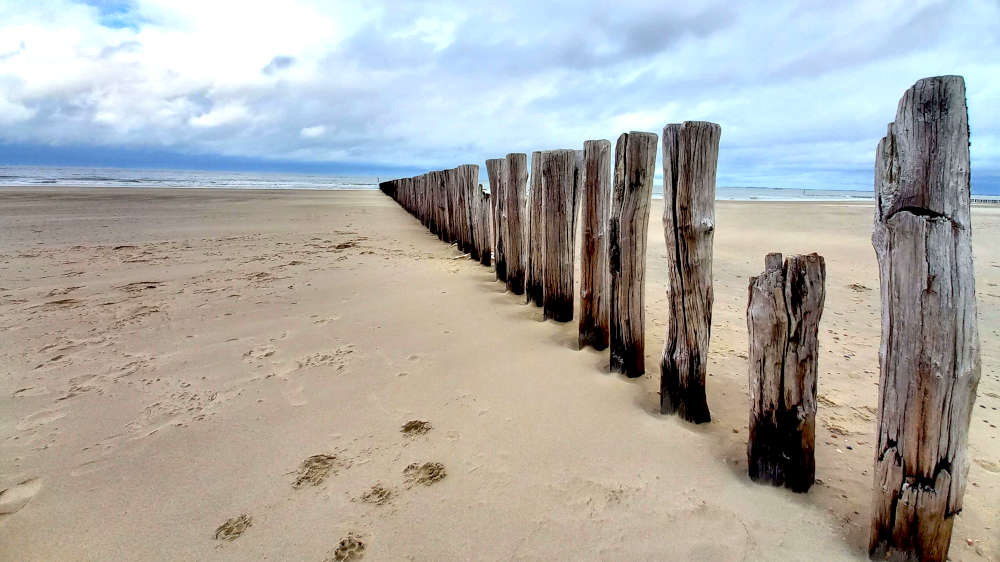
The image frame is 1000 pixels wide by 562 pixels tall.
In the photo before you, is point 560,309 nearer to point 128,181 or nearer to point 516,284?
point 516,284

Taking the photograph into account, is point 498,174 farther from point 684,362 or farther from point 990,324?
point 990,324

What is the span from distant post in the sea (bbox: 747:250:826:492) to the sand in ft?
0.42

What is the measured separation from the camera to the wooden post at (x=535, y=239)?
4234 millimetres

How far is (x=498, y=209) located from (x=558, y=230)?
65.1 inches

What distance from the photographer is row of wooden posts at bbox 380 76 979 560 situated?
1476mm

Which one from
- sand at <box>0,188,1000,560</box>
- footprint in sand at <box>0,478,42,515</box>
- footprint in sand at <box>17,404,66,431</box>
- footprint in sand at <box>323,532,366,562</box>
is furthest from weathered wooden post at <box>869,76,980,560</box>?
footprint in sand at <box>17,404,66,431</box>

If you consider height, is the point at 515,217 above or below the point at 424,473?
above

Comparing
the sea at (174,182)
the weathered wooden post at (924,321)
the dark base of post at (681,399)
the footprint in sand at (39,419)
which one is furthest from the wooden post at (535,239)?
the sea at (174,182)

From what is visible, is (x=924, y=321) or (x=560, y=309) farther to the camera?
(x=560, y=309)

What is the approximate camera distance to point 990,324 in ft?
15.4

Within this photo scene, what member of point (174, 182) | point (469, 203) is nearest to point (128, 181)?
point (174, 182)

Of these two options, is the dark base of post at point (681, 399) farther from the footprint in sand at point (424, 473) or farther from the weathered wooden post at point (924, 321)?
the footprint in sand at point (424, 473)

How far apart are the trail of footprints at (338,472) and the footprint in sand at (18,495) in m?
0.90

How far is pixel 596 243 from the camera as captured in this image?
352cm
